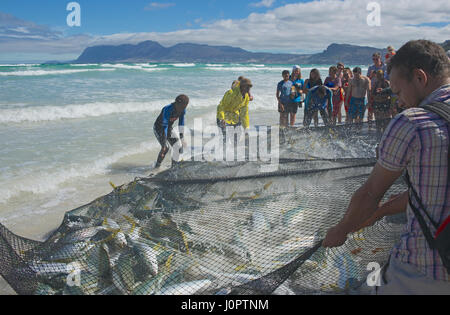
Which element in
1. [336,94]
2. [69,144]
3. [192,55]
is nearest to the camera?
[69,144]

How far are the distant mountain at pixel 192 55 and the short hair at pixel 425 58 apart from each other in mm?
120344

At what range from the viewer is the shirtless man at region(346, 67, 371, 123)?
901 cm

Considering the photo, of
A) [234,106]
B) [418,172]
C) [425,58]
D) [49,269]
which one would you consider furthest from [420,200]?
→ [234,106]

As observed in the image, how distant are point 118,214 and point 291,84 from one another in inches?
284

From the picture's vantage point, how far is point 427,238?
1521 mm

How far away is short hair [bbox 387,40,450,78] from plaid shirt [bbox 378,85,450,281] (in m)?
0.10

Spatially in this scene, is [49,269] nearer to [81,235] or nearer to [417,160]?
[81,235]

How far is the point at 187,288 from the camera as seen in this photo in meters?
2.39

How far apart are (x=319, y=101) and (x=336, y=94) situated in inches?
67.5

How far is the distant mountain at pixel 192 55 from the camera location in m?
128

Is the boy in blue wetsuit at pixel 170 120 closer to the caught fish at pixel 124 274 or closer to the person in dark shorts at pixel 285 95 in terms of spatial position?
the person in dark shorts at pixel 285 95

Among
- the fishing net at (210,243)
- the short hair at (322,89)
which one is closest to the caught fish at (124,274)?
the fishing net at (210,243)
